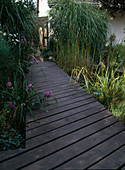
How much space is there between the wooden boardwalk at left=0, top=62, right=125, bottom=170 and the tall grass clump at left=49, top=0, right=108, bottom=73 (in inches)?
51.2

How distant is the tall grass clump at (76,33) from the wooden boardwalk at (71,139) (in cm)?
130

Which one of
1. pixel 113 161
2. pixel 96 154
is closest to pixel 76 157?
pixel 96 154

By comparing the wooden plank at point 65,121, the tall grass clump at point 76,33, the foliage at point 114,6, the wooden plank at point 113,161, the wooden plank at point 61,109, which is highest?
the foliage at point 114,6

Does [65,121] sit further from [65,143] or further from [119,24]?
[119,24]

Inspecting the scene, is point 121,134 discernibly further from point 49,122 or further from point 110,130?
point 49,122

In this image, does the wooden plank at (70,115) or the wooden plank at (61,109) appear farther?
the wooden plank at (61,109)

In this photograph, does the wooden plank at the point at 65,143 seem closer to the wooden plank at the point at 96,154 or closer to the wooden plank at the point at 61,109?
the wooden plank at the point at 96,154

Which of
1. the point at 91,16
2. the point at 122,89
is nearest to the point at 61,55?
the point at 91,16

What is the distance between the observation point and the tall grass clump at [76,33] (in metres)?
3.37

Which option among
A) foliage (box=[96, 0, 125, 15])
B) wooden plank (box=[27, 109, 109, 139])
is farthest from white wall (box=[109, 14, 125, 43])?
wooden plank (box=[27, 109, 109, 139])

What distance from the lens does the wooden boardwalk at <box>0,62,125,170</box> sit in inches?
50.3

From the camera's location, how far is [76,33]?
357 cm

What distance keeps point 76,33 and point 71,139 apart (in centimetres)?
261

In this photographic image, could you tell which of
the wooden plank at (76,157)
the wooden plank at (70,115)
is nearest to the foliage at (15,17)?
the wooden plank at (70,115)
